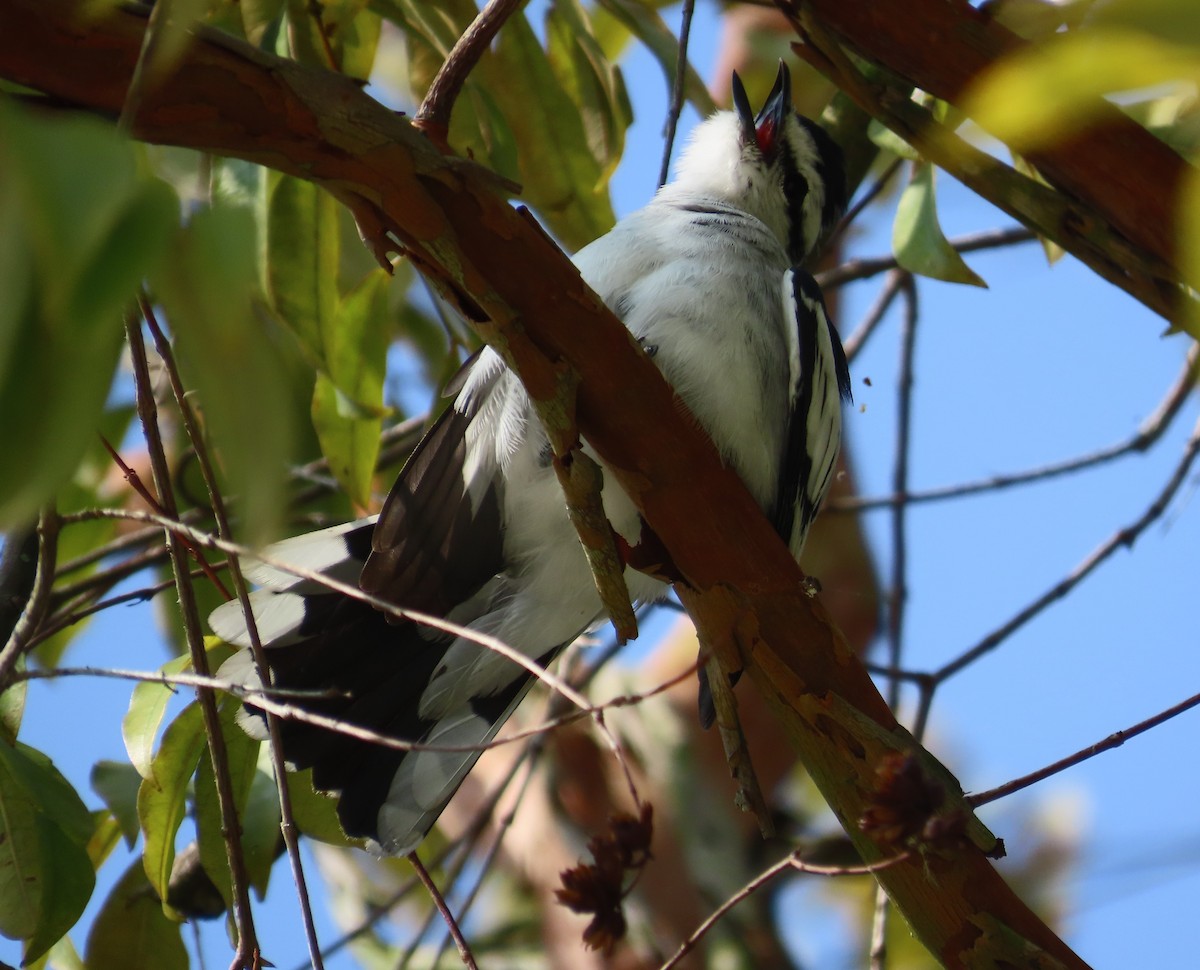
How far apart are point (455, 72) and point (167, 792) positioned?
1.39m

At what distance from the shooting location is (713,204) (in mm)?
3264

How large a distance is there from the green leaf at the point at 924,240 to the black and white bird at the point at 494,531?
0.21m

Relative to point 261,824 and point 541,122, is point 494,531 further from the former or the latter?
point 541,122

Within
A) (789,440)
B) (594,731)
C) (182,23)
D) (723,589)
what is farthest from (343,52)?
(594,731)

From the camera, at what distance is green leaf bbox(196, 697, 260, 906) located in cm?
248

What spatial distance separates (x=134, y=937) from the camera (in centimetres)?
260

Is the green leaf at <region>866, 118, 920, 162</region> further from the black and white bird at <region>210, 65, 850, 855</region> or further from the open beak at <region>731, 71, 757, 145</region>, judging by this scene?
the open beak at <region>731, 71, 757, 145</region>

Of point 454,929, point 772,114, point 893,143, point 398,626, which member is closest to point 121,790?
point 398,626

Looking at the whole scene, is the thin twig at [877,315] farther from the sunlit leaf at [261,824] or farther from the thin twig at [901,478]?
the sunlit leaf at [261,824]

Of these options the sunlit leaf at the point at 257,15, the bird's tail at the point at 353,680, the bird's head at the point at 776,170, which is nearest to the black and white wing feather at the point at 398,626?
the bird's tail at the point at 353,680

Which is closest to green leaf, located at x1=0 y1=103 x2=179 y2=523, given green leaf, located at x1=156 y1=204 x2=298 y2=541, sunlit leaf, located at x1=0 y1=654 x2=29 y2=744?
green leaf, located at x1=156 y1=204 x2=298 y2=541

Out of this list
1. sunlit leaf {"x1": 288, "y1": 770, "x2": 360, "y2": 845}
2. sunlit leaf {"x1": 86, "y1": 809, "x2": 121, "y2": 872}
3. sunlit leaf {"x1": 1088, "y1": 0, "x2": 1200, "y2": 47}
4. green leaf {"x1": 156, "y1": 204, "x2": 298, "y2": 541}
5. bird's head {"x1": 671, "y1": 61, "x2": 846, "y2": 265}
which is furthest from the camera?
bird's head {"x1": 671, "y1": 61, "x2": 846, "y2": 265}

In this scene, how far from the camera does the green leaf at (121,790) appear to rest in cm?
252

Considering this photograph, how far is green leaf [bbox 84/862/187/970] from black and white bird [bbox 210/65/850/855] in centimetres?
42
